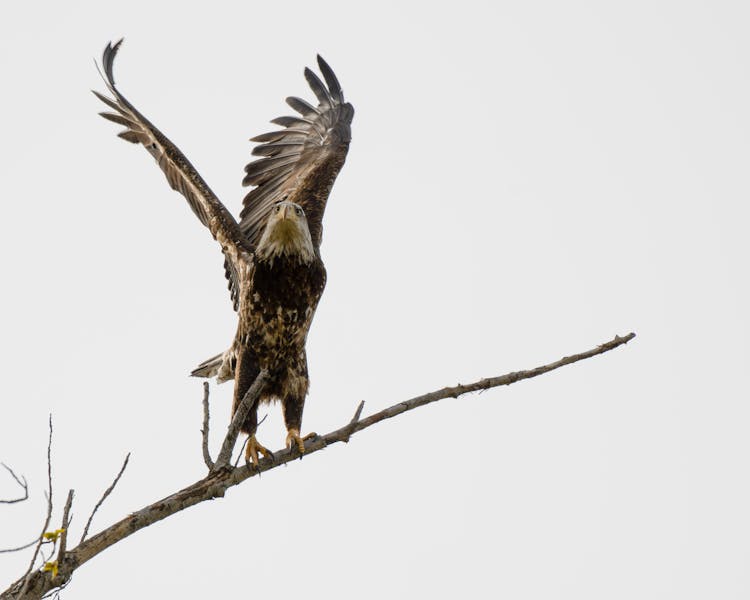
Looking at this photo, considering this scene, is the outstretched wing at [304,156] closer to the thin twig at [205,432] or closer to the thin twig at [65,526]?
the thin twig at [205,432]

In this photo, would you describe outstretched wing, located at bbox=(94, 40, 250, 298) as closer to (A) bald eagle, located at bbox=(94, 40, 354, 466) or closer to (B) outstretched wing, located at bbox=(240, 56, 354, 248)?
(A) bald eagle, located at bbox=(94, 40, 354, 466)

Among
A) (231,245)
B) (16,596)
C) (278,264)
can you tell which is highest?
(231,245)

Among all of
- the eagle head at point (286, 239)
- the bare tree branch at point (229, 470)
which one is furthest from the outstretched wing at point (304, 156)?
the bare tree branch at point (229, 470)

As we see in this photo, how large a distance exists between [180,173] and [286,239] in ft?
5.75

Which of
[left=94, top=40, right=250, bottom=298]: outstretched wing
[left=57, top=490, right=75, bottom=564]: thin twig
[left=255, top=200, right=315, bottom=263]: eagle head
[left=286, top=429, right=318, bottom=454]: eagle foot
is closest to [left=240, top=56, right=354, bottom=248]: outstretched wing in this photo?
[left=94, top=40, right=250, bottom=298]: outstretched wing

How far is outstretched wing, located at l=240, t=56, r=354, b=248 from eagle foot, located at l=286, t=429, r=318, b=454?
2.37 meters

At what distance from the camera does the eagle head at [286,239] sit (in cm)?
718

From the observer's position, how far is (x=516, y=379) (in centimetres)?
→ 537

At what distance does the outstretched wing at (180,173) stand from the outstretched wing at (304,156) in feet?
2.50

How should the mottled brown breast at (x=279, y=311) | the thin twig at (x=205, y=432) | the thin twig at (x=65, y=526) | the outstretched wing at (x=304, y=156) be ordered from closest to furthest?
the thin twig at (x=65, y=526), the thin twig at (x=205, y=432), the mottled brown breast at (x=279, y=311), the outstretched wing at (x=304, y=156)

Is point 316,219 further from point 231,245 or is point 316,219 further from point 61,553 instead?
point 61,553

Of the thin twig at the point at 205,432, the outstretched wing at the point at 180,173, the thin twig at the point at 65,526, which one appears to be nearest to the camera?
the thin twig at the point at 65,526

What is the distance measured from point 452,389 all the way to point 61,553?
2034 mm

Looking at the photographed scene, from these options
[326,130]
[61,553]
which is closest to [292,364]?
[61,553]
